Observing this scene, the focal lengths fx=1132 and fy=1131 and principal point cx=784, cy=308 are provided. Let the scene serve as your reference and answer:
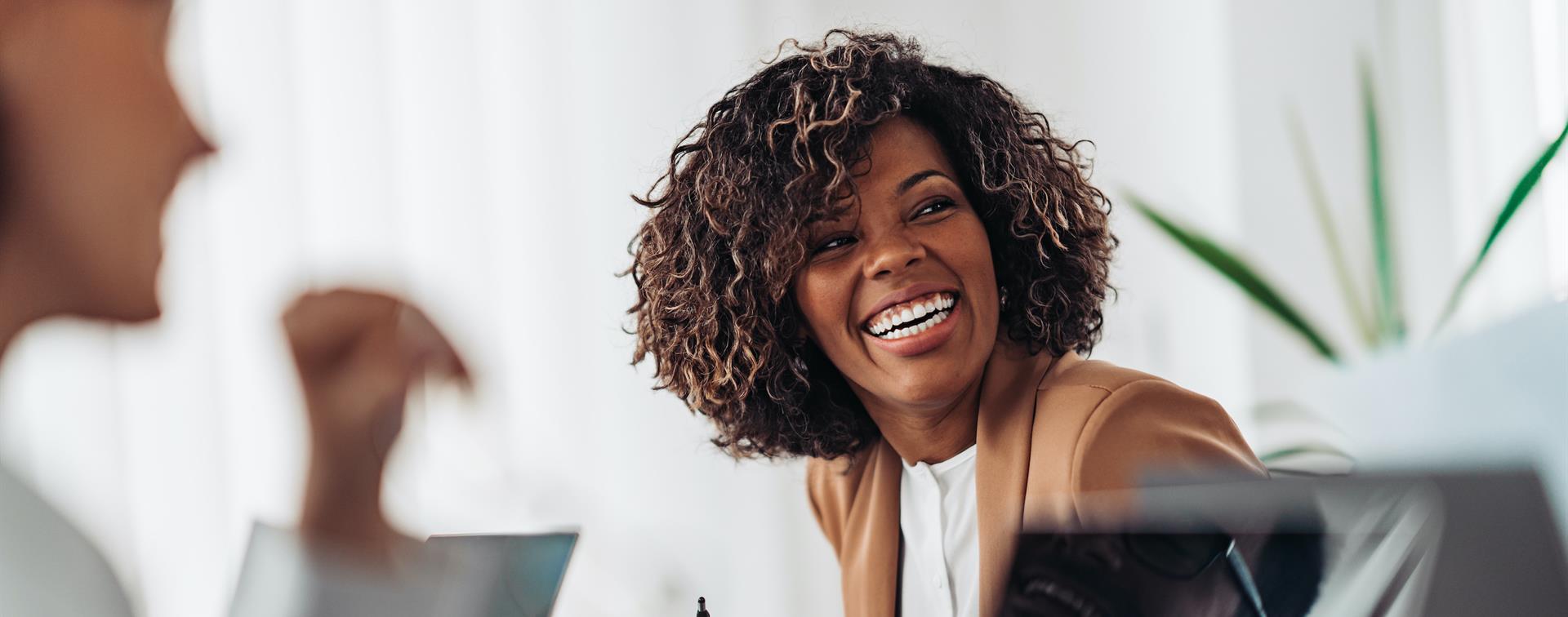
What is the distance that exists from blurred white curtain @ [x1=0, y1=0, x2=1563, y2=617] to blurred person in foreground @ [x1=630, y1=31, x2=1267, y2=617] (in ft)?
1.46

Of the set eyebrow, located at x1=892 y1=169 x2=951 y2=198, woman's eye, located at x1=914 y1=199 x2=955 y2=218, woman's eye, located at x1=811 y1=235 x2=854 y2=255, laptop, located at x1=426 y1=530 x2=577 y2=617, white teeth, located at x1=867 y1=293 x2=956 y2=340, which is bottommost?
laptop, located at x1=426 y1=530 x2=577 y2=617

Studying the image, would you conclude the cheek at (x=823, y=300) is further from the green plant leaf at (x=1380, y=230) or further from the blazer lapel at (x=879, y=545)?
the green plant leaf at (x=1380, y=230)

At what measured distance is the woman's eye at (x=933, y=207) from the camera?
1.11m

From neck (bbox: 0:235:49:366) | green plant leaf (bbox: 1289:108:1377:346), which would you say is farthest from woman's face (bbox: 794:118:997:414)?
green plant leaf (bbox: 1289:108:1377:346)

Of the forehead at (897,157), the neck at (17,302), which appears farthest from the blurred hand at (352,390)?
the forehead at (897,157)

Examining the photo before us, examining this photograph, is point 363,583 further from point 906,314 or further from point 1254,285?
point 1254,285

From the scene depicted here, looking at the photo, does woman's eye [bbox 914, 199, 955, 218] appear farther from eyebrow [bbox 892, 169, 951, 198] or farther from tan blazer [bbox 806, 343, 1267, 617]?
tan blazer [bbox 806, 343, 1267, 617]

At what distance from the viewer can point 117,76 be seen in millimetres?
521

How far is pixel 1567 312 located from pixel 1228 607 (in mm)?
419

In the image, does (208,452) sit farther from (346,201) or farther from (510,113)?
(510,113)

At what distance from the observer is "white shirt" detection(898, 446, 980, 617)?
121 cm

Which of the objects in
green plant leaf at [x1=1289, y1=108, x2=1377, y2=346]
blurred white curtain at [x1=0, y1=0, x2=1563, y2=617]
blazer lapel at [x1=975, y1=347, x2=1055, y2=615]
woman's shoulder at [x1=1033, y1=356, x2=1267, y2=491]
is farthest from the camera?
green plant leaf at [x1=1289, y1=108, x2=1377, y2=346]

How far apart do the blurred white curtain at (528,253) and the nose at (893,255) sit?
0.64m

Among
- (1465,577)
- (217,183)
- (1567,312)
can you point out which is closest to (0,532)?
(1465,577)
